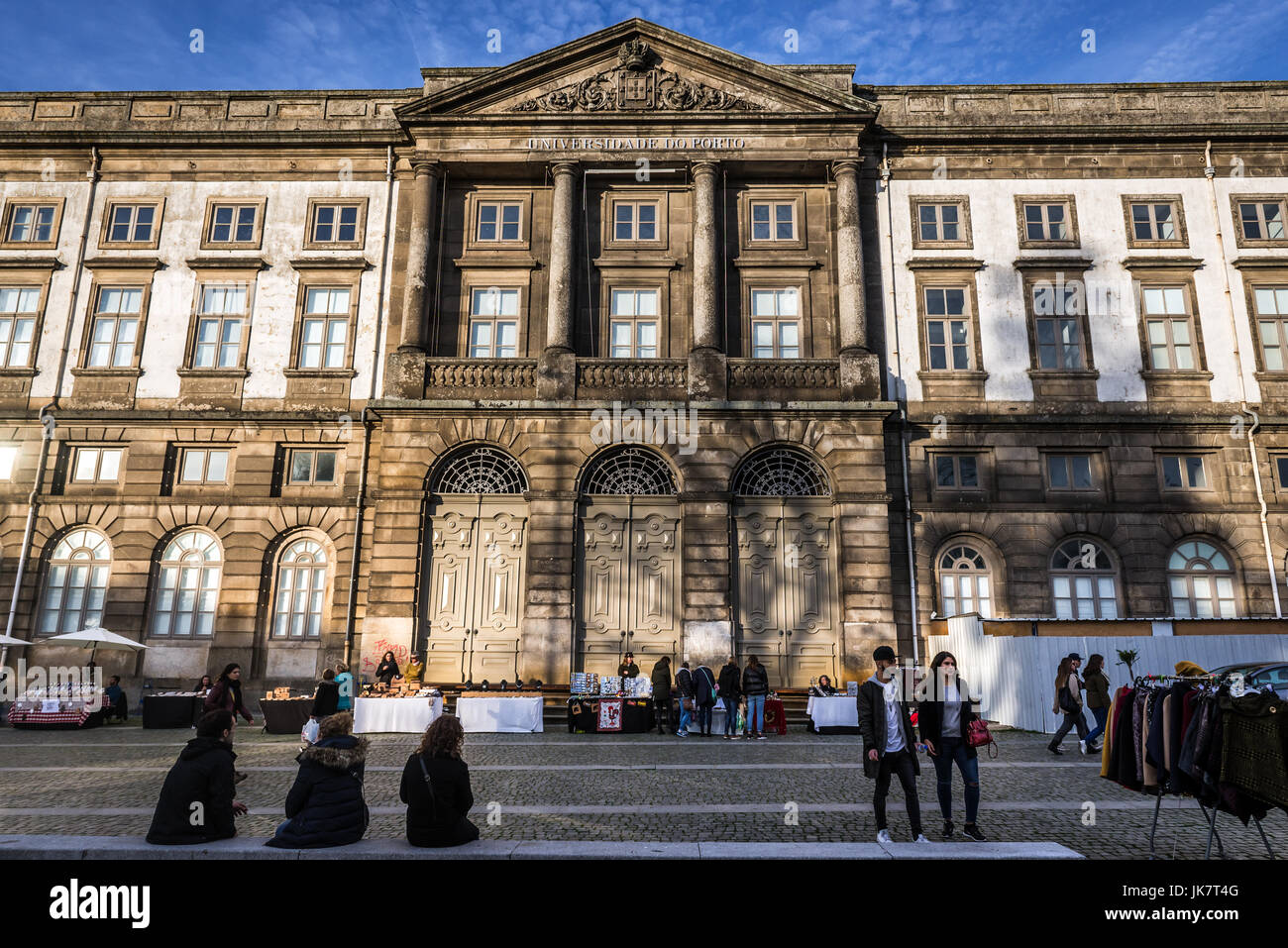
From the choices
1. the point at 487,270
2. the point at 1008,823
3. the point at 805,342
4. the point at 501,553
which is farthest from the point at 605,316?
the point at 1008,823

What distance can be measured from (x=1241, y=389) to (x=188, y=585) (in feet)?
104

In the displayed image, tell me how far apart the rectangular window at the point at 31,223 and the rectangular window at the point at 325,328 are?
9.08 meters

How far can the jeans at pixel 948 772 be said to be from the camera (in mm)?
8844

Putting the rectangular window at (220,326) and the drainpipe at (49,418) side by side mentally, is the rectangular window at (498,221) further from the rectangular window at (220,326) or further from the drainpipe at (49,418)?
the drainpipe at (49,418)

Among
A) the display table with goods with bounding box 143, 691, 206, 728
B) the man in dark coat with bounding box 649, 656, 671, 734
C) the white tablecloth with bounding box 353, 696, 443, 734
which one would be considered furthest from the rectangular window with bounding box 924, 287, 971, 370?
the display table with goods with bounding box 143, 691, 206, 728

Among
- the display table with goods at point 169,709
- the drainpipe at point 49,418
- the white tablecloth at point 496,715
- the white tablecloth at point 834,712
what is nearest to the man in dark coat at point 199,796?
the white tablecloth at point 496,715

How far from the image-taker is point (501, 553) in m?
24.0

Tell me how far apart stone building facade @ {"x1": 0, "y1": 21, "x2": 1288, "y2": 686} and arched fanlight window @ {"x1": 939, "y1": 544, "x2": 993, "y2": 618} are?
11 centimetres

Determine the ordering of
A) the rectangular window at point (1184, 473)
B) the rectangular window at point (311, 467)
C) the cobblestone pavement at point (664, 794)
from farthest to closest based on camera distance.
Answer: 1. the rectangular window at point (311, 467)
2. the rectangular window at point (1184, 473)
3. the cobblestone pavement at point (664, 794)

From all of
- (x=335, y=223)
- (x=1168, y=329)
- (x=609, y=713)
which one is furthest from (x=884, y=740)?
(x=335, y=223)

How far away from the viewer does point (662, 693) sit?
Result: 19250 millimetres

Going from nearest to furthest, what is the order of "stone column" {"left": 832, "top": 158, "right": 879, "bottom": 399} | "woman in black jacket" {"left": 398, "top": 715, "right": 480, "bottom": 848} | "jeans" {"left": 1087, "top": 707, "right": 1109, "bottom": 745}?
"woman in black jacket" {"left": 398, "top": 715, "right": 480, "bottom": 848}
"jeans" {"left": 1087, "top": 707, "right": 1109, "bottom": 745}
"stone column" {"left": 832, "top": 158, "right": 879, "bottom": 399}

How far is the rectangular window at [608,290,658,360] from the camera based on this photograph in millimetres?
25609

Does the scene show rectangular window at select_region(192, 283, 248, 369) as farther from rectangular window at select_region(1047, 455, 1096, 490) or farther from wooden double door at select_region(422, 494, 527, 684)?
rectangular window at select_region(1047, 455, 1096, 490)
